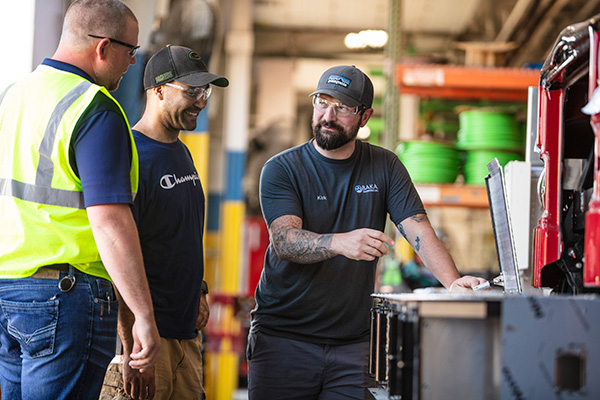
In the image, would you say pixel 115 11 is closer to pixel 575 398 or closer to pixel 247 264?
pixel 575 398

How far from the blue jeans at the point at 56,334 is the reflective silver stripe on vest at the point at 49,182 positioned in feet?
0.73

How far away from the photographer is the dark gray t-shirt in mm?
3191

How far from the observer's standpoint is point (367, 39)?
44.3 feet

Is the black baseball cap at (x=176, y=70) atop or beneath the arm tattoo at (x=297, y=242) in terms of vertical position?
atop

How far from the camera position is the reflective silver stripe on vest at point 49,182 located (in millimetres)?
2273

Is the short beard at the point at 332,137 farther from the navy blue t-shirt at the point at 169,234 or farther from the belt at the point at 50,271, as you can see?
the belt at the point at 50,271

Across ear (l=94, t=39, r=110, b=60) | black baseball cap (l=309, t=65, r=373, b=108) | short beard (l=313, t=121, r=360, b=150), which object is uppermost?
black baseball cap (l=309, t=65, r=373, b=108)

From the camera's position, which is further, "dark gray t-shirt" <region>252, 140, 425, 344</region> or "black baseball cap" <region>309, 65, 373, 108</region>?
"black baseball cap" <region>309, 65, 373, 108</region>

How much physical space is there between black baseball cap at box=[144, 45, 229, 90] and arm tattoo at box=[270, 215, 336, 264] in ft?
2.15

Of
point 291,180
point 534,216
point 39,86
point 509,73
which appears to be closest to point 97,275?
point 39,86

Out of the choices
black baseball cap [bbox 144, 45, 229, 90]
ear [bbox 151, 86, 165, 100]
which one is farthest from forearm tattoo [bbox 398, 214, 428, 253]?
ear [bbox 151, 86, 165, 100]

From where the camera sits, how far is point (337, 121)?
3285 millimetres

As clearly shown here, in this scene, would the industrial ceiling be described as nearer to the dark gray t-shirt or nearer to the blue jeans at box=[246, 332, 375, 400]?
the dark gray t-shirt

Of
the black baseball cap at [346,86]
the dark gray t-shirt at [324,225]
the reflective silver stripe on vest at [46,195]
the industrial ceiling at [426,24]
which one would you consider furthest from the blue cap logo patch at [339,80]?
the industrial ceiling at [426,24]
